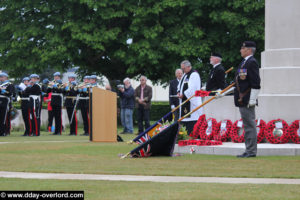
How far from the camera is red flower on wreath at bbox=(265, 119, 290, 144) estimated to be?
45.1 ft

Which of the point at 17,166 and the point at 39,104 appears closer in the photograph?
the point at 17,166

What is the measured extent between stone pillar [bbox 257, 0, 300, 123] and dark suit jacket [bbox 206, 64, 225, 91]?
35.2 inches

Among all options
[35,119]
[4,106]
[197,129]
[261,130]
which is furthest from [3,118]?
[261,130]

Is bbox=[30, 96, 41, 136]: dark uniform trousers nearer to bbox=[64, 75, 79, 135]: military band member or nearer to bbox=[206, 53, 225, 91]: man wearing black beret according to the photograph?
bbox=[64, 75, 79, 135]: military band member

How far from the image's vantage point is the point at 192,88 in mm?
15266

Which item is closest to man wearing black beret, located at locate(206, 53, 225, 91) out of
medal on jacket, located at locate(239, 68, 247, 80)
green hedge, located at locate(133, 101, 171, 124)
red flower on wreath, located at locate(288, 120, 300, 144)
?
red flower on wreath, located at locate(288, 120, 300, 144)

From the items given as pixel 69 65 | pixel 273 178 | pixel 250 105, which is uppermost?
pixel 69 65

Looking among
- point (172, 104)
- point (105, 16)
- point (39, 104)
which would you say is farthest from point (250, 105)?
point (105, 16)

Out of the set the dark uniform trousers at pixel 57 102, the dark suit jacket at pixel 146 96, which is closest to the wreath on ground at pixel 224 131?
the dark suit jacket at pixel 146 96

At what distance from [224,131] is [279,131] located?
1.22m

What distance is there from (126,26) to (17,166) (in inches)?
872

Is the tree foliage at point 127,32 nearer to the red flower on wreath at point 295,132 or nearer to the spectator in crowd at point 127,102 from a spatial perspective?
the spectator in crowd at point 127,102

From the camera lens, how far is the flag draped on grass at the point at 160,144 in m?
12.6

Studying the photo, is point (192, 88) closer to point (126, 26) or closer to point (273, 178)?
point (273, 178)
